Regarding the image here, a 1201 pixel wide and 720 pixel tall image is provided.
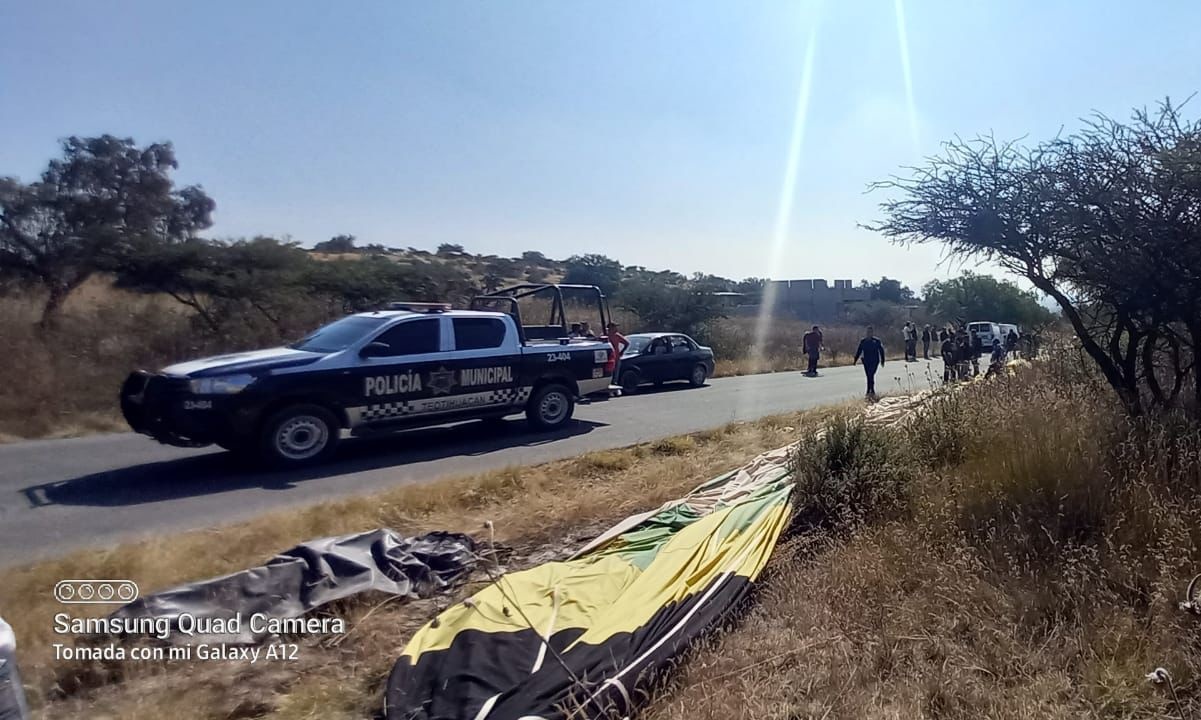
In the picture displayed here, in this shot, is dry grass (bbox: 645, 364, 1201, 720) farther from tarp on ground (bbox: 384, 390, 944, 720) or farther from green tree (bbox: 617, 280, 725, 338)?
green tree (bbox: 617, 280, 725, 338)

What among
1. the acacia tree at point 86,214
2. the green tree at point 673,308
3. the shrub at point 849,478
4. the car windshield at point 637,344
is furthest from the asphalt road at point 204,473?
the green tree at point 673,308

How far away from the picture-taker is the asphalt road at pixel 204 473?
6668 mm

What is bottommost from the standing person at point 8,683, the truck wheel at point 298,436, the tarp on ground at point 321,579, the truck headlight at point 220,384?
the tarp on ground at point 321,579

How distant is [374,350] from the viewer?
9.70m

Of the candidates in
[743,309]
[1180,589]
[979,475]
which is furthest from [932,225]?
[743,309]

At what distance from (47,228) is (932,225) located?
19.3 metres

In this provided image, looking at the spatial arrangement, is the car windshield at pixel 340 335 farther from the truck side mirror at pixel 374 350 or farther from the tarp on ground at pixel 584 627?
the tarp on ground at pixel 584 627

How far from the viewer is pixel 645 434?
1180cm

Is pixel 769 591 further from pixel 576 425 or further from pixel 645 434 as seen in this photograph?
pixel 576 425

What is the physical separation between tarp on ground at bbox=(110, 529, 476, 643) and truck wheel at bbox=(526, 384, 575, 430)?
6135 millimetres

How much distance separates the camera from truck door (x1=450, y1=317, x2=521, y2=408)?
10641 mm

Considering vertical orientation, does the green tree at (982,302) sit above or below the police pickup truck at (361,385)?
above

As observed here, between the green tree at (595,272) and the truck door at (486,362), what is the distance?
27.8 m

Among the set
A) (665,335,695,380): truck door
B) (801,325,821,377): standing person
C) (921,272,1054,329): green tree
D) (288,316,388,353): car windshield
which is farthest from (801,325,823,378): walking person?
(921,272,1054,329): green tree
